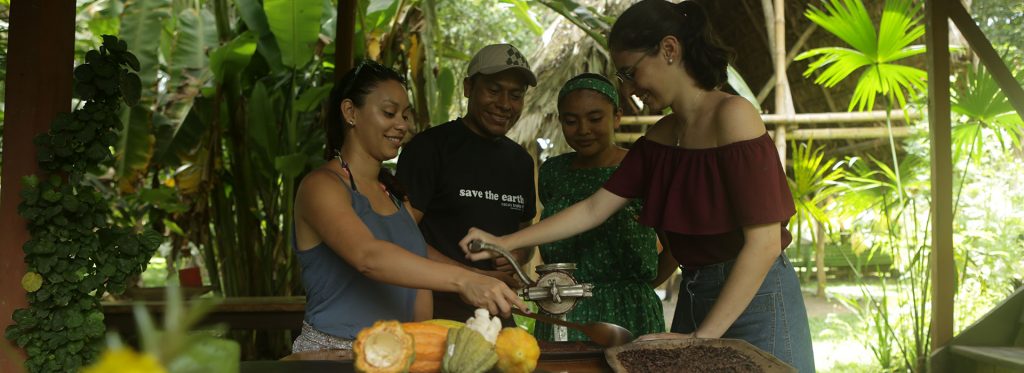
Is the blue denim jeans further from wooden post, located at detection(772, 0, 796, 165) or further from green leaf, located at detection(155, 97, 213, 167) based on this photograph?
wooden post, located at detection(772, 0, 796, 165)

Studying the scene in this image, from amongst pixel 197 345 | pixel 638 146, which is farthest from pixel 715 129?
pixel 197 345

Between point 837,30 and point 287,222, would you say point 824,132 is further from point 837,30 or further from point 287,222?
point 287,222

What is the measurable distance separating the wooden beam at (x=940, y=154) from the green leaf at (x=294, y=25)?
3.22m

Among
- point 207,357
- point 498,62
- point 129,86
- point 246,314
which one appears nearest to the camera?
point 207,357

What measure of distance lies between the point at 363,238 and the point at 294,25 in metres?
3.34

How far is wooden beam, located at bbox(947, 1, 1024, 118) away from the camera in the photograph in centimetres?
404

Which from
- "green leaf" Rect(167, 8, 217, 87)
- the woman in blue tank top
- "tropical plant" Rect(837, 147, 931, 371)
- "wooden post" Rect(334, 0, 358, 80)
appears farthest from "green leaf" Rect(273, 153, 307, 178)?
"tropical plant" Rect(837, 147, 931, 371)

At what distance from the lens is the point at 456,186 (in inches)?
123

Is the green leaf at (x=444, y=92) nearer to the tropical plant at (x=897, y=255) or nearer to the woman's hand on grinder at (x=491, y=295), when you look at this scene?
the tropical plant at (x=897, y=255)

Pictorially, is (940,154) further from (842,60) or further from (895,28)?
(842,60)

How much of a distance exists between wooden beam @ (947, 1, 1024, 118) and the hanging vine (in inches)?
140

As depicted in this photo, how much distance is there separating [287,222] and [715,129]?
3.87 meters

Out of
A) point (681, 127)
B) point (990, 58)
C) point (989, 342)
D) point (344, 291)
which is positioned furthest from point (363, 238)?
point (989, 342)

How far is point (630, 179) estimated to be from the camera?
104 inches
